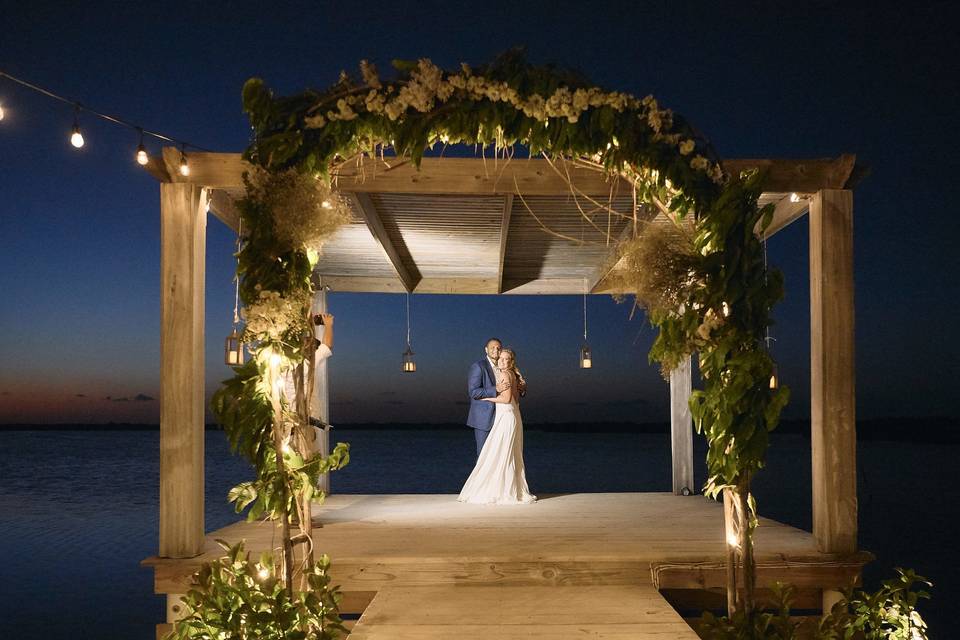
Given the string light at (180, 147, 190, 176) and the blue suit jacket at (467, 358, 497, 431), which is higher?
the string light at (180, 147, 190, 176)

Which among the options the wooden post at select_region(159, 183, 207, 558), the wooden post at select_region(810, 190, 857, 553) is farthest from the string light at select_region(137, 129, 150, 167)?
the wooden post at select_region(810, 190, 857, 553)

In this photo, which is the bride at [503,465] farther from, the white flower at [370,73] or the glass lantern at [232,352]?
the white flower at [370,73]

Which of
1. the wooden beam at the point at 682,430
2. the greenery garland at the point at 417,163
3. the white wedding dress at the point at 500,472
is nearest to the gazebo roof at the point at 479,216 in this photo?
the greenery garland at the point at 417,163

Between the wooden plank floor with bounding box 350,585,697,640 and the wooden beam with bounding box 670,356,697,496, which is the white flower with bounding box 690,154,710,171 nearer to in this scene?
the wooden plank floor with bounding box 350,585,697,640

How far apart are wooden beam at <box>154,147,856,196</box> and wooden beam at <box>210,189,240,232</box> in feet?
1.28

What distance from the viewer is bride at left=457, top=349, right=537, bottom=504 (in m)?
7.21

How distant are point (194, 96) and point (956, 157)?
22.0 meters

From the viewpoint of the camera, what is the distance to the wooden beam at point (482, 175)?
14.7 ft

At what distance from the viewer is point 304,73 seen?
1585 cm

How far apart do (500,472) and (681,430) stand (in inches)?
87.3

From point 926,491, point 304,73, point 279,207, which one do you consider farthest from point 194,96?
point 926,491

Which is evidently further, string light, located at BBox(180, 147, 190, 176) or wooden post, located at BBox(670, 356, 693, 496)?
wooden post, located at BBox(670, 356, 693, 496)

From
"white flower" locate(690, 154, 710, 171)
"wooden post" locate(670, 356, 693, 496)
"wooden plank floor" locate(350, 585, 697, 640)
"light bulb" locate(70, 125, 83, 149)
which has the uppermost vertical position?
"light bulb" locate(70, 125, 83, 149)

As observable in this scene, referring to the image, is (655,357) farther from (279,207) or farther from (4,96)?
(4,96)
